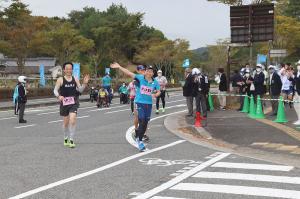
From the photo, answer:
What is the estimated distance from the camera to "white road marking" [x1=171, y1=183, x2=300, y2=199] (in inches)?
249

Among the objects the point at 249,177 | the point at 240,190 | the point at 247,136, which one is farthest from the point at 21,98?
the point at 240,190

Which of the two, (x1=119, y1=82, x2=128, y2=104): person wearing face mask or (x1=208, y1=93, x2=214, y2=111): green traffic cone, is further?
(x1=119, y1=82, x2=128, y2=104): person wearing face mask

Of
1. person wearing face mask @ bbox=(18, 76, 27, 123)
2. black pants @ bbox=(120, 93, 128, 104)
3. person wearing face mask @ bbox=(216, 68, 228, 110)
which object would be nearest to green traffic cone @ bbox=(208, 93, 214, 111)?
person wearing face mask @ bbox=(216, 68, 228, 110)

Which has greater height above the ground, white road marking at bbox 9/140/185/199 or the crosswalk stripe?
white road marking at bbox 9/140/185/199

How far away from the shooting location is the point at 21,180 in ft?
23.8

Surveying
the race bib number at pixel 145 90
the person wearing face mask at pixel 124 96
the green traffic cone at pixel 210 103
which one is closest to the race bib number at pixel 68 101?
the race bib number at pixel 145 90

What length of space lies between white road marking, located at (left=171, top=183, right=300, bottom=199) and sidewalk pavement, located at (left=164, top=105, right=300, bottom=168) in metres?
1.99

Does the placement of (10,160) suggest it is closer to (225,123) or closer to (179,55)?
(225,123)

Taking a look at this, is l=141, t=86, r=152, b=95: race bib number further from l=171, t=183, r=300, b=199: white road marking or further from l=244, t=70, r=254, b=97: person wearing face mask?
l=244, t=70, r=254, b=97: person wearing face mask

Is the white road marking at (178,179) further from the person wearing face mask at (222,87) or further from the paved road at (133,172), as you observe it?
the person wearing face mask at (222,87)

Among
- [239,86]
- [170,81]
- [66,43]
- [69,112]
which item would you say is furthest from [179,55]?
[69,112]

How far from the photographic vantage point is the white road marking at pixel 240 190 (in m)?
6.32

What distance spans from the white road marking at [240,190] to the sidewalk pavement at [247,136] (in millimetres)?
1987

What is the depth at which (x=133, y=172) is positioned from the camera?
309 inches
